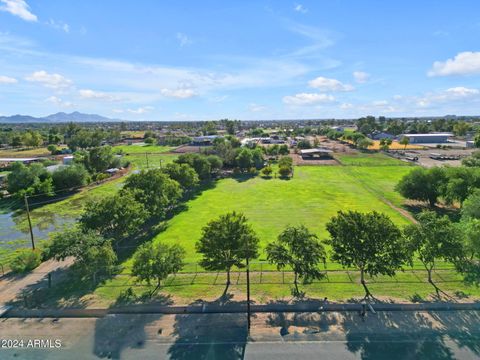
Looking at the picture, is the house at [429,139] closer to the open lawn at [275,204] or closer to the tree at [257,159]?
the open lawn at [275,204]

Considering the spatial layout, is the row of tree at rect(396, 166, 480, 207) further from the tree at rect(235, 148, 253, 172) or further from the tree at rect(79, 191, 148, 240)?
the tree at rect(79, 191, 148, 240)

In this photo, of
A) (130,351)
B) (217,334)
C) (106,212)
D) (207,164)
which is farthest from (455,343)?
(207,164)

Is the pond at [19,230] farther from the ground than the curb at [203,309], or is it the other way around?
the curb at [203,309]

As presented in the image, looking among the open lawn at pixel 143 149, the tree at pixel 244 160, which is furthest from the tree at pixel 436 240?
the open lawn at pixel 143 149

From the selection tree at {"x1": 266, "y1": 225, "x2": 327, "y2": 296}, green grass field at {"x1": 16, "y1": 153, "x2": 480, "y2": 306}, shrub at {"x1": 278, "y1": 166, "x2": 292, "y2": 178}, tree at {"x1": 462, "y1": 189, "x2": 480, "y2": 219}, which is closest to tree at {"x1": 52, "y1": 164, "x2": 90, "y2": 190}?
green grass field at {"x1": 16, "y1": 153, "x2": 480, "y2": 306}

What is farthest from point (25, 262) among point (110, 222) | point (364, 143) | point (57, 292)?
point (364, 143)

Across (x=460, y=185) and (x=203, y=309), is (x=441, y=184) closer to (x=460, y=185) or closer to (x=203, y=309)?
(x=460, y=185)

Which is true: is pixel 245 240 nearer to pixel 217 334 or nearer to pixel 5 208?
pixel 217 334
